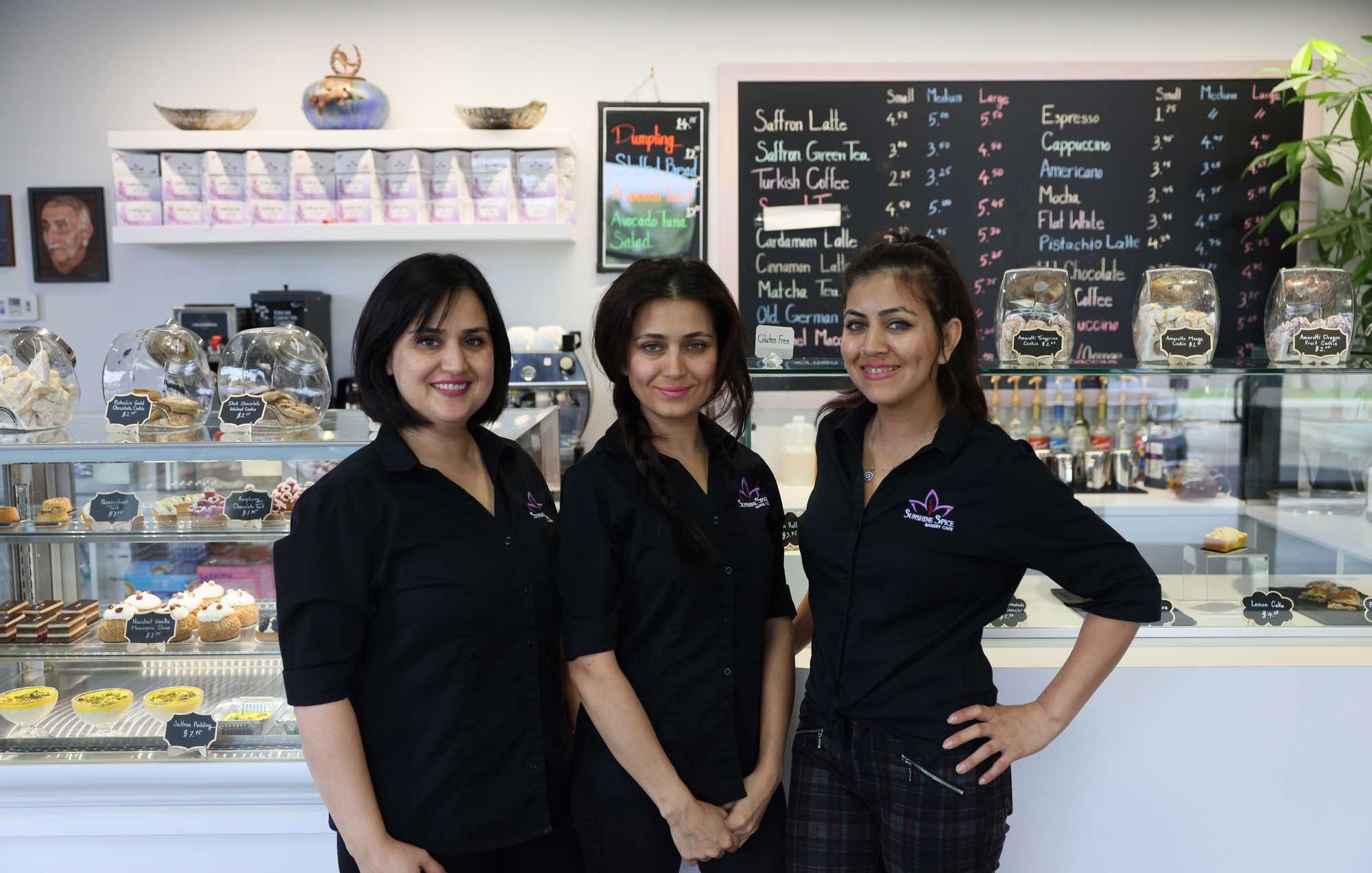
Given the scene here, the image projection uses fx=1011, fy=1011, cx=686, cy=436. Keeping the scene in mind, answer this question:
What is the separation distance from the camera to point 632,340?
1.43 meters

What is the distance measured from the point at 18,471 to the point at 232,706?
0.72m

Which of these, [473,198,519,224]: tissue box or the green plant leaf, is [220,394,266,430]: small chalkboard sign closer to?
[473,198,519,224]: tissue box

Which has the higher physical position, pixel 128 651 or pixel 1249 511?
pixel 1249 511

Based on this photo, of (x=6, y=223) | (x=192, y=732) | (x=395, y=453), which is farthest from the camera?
(x=6, y=223)

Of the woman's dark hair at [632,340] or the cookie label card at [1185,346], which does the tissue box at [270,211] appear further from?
the cookie label card at [1185,346]

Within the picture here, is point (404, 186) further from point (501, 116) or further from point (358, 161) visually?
point (501, 116)

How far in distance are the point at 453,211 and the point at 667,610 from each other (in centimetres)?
274

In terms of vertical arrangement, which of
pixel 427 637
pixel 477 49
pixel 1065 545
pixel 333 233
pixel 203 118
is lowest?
pixel 427 637

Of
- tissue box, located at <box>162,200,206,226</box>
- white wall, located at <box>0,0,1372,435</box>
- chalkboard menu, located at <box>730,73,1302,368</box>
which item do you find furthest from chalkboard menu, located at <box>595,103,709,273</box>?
tissue box, located at <box>162,200,206,226</box>

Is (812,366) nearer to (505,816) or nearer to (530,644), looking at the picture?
(530,644)

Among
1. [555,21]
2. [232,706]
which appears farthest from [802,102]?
[232,706]

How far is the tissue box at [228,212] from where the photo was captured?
377cm

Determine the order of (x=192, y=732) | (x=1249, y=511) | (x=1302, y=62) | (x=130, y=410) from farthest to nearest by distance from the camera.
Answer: (x=1302, y=62), (x=1249, y=511), (x=130, y=410), (x=192, y=732)

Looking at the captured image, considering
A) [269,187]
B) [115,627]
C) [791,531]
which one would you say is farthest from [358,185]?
[791,531]
